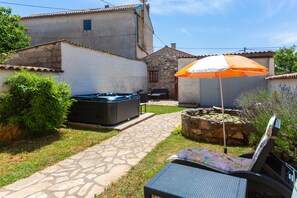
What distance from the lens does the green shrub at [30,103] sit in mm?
5766

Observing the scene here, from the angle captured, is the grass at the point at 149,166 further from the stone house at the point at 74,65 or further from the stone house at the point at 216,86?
the stone house at the point at 216,86

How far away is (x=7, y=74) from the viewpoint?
5.93 metres

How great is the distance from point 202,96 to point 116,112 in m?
8.25

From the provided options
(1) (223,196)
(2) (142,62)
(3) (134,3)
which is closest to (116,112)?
(1) (223,196)

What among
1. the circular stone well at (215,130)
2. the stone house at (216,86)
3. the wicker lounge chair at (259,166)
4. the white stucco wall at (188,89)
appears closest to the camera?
the wicker lounge chair at (259,166)

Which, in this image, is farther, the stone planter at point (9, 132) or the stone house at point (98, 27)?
the stone house at point (98, 27)

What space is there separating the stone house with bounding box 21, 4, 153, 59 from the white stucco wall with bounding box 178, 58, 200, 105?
6.09 metres

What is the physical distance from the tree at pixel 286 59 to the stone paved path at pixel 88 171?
110 feet

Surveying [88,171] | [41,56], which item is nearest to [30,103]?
[88,171]

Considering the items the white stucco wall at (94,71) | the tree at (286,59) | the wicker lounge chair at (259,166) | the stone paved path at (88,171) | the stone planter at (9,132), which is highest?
the tree at (286,59)

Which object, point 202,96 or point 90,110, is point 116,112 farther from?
point 202,96

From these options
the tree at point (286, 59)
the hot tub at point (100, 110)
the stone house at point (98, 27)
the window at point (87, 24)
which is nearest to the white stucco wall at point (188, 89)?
the stone house at point (98, 27)

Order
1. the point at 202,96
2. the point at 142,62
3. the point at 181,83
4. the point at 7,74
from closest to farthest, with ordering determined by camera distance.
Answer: the point at 7,74 → the point at 202,96 → the point at 181,83 → the point at 142,62

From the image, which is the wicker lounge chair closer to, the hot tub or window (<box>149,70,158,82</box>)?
the hot tub
